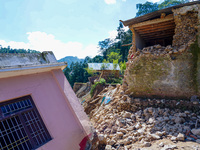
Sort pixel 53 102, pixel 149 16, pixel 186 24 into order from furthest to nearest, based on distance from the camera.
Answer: pixel 149 16, pixel 186 24, pixel 53 102

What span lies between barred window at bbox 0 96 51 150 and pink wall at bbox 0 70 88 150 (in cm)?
17

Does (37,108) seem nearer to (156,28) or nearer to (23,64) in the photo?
(23,64)

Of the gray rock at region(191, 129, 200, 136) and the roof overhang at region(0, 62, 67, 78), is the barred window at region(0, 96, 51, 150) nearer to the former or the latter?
the roof overhang at region(0, 62, 67, 78)

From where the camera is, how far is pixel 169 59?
566 centimetres

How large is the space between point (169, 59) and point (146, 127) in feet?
10.1

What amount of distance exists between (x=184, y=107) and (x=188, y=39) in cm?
284

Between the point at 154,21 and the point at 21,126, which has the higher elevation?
the point at 154,21

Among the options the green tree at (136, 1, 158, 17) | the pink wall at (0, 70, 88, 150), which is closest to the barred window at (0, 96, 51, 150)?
the pink wall at (0, 70, 88, 150)

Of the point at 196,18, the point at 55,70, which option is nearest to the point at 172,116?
the point at 196,18

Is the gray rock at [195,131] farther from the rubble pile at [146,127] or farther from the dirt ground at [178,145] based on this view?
the dirt ground at [178,145]

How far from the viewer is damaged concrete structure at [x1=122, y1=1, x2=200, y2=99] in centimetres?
527

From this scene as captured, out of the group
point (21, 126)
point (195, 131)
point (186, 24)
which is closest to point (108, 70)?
point (186, 24)

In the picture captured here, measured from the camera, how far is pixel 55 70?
17.2 feet

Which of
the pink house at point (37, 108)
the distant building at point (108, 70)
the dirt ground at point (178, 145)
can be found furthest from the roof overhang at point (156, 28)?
the distant building at point (108, 70)
